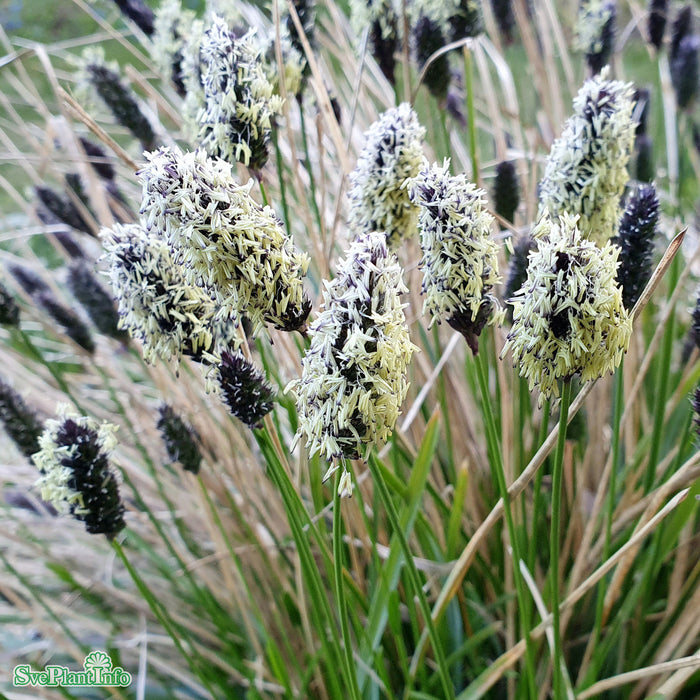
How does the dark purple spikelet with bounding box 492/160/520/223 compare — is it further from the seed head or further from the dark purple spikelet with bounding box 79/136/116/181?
the dark purple spikelet with bounding box 79/136/116/181

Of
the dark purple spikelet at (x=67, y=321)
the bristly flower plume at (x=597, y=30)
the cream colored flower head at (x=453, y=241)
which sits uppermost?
the bristly flower plume at (x=597, y=30)

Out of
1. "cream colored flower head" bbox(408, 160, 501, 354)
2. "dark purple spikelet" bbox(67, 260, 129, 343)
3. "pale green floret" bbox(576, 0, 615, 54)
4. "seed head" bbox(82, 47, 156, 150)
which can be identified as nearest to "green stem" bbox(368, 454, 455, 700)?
"cream colored flower head" bbox(408, 160, 501, 354)

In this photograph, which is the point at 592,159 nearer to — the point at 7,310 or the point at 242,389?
the point at 242,389

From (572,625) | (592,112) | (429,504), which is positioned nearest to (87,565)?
(429,504)

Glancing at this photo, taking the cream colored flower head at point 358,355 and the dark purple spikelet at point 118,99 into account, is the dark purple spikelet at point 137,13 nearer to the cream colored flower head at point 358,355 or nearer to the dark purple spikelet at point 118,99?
the dark purple spikelet at point 118,99

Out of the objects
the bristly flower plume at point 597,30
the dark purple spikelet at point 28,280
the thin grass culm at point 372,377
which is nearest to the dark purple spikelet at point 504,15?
the thin grass culm at point 372,377
